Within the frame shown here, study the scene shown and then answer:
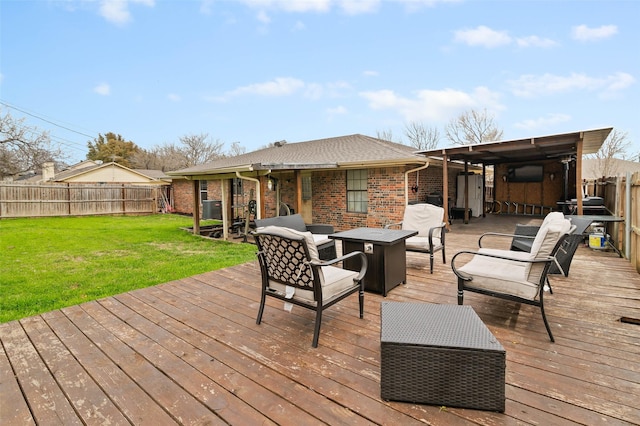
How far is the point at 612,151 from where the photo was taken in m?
20.0

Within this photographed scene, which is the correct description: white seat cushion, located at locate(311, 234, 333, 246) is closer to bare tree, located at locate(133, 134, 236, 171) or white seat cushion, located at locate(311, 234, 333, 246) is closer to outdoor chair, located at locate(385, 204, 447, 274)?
outdoor chair, located at locate(385, 204, 447, 274)

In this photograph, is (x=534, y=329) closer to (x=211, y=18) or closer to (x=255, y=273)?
(x=255, y=273)

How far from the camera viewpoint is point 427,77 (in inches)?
650

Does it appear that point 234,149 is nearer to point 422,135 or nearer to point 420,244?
point 422,135

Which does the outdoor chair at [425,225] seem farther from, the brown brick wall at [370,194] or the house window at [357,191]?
the house window at [357,191]

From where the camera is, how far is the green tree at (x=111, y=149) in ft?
118

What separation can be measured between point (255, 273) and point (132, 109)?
3161 cm

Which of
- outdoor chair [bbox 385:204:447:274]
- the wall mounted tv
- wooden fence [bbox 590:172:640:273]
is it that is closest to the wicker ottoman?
outdoor chair [bbox 385:204:447:274]

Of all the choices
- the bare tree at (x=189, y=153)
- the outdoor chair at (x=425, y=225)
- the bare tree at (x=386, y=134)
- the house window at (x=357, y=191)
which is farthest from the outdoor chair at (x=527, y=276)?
the bare tree at (x=189, y=153)

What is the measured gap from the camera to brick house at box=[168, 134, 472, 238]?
932cm

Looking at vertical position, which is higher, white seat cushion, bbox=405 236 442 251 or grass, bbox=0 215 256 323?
white seat cushion, bbox=405 236 442 251

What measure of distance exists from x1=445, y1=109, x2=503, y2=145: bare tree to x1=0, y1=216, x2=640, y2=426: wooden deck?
77.5ft

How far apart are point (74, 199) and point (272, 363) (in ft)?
64.2

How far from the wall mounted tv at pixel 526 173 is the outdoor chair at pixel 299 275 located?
535 inches
